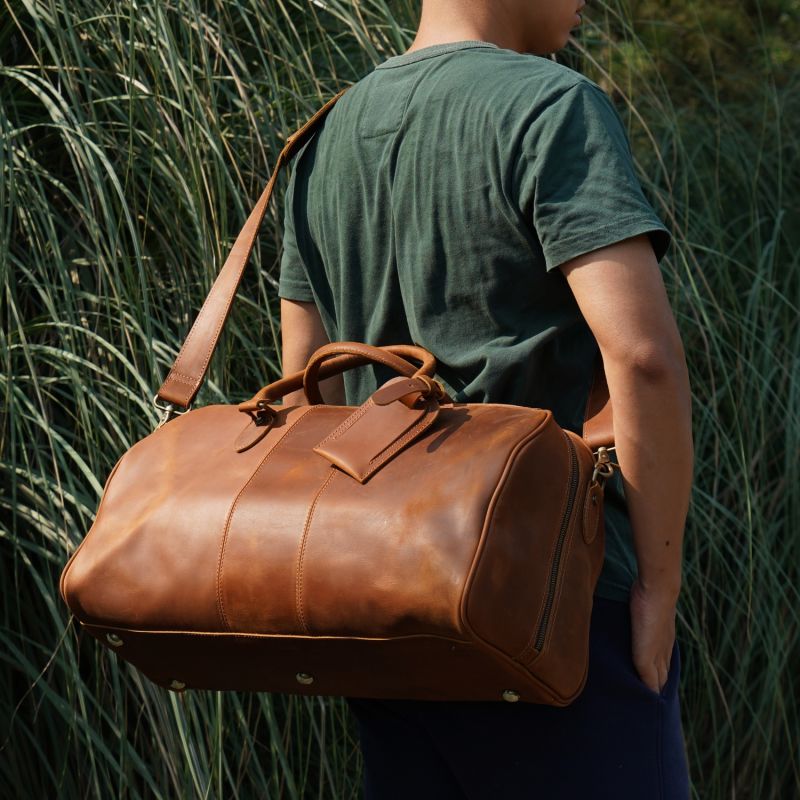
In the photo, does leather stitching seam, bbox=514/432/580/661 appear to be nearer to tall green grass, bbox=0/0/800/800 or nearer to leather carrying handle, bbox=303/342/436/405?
leather carrying handle, bbox=303/342/436/405

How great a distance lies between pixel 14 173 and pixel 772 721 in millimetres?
1929

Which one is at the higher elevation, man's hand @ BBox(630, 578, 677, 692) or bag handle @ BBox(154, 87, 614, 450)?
bag handle @ BBox(154, 87, 614, 450)

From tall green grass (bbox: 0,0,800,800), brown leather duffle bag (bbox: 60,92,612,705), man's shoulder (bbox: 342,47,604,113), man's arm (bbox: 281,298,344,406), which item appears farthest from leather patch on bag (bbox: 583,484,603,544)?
tall green grass (bbox: 0,0,800,800)

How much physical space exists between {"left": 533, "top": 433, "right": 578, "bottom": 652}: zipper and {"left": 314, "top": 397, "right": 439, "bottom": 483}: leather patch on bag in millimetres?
153

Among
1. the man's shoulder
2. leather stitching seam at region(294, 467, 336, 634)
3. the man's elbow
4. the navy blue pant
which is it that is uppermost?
the man's shoulder

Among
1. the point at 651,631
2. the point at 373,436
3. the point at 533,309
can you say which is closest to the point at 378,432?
the point at 373,436

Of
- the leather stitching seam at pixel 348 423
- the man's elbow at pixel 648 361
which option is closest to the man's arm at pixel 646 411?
the man's elbow at pixel 648 361

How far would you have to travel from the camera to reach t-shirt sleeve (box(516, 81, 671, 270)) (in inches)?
47.4

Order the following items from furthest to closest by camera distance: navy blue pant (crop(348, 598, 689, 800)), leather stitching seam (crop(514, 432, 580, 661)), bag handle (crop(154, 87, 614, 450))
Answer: bag handle (crop(154, 87, 614, 450)), navy blue pant (crop(348, 598, 689, 800)), leather stitching seam (crop(514, 432, 580, 661))

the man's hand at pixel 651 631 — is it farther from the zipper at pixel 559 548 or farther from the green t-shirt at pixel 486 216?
the zipper at pixel 559 548

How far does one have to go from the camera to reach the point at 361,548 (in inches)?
45.3

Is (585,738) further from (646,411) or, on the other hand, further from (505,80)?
(505,80)

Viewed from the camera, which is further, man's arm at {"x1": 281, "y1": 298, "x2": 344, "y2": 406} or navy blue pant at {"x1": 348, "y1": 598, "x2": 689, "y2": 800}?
man's arm at {"x1": 281, "y1": 298, "x2": 344, "y2": 406}

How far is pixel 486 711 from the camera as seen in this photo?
1.26m
